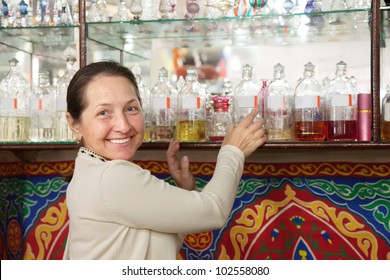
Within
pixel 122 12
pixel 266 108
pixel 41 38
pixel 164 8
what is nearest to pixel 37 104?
pixel 41 38

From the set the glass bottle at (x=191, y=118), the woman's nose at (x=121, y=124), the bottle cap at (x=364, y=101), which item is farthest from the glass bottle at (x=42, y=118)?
the bottle cap at (x=364, y=101)

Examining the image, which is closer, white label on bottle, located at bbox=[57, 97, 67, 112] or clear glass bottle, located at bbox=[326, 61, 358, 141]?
clear glass bottle, located at bbox=[326, 61, 358, 141]

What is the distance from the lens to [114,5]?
2309mm

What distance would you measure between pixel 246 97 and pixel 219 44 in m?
0.38

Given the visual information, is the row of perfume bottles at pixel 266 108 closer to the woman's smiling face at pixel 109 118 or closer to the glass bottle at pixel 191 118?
the glass bottle at pixel 191 118

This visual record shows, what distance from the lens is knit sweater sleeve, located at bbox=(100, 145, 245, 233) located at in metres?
1.47

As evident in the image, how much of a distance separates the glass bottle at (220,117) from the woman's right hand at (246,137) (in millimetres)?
284

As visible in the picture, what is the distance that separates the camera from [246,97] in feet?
6.84

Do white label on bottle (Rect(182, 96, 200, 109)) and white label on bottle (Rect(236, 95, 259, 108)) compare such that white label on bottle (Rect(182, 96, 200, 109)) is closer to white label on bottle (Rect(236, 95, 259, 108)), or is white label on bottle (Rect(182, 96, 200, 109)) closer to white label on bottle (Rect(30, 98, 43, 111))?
white label on bottle (Rect(236, 95, 259, 108))

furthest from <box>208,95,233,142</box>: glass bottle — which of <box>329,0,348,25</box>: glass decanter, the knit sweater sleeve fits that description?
the knit sweater sleeve

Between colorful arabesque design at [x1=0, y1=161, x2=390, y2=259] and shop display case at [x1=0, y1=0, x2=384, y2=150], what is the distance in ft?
1.02

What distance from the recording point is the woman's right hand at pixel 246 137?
175 centimetres
